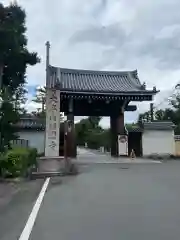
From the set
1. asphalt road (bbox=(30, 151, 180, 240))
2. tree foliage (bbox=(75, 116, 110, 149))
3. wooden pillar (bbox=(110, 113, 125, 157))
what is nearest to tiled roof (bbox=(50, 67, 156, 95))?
wooden pillar (bbox=(110, 113, 125, 157))

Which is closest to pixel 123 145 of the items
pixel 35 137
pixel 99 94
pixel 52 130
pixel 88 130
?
pixel 99 94

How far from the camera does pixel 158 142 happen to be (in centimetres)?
3606

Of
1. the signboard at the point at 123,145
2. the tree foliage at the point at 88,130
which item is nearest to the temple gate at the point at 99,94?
the signboard at the point at 123,145

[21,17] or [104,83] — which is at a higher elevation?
[21,17]

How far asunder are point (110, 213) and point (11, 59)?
2618cm

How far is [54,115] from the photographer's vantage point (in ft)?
81.2

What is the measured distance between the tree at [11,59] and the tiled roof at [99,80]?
132 inches

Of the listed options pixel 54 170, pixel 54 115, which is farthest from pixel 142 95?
pixel 54 170

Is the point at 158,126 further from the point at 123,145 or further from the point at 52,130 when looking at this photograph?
the point at 52,130

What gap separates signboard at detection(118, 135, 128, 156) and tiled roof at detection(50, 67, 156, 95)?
396cm

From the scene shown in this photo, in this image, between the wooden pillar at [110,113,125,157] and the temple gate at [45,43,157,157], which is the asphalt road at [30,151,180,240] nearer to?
the temple gate at [45,43,157,157]

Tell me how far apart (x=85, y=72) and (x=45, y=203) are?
31.5 meters

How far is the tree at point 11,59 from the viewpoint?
30188 mm

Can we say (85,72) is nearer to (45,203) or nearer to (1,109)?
(1,109)
